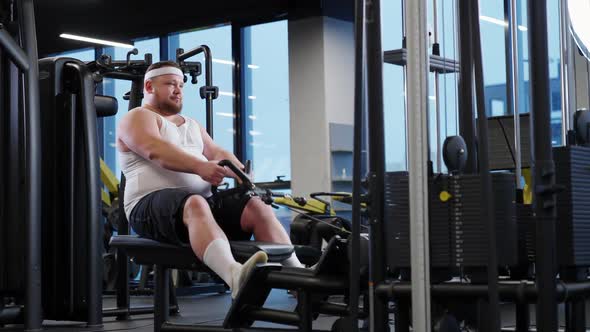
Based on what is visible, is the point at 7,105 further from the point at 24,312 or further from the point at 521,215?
the point at 521,215

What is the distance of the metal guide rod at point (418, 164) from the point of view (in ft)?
5.93

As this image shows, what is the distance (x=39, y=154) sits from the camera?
3.67 metres

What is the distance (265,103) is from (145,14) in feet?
5.48

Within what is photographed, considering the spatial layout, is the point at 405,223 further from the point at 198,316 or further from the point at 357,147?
the point at 198,316

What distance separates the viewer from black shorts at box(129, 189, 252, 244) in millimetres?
2998

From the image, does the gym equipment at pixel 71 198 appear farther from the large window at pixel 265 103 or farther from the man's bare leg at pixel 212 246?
the large window at pixel 265 103

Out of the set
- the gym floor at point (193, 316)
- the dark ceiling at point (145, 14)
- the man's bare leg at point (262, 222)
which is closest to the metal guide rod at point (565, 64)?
the man's bare leg at point (262, 222)

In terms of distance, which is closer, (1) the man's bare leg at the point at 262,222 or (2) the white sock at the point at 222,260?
(2) the white sock at the point at 222,260

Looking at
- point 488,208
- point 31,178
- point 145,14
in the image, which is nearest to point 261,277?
point 488,208

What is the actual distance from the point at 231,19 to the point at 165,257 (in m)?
6.18

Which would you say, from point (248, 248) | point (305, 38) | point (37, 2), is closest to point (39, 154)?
point (248, 248)

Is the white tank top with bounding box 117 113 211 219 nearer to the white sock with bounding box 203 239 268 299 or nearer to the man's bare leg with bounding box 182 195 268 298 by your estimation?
the man's bare leg with bounding box 182 195 268 298

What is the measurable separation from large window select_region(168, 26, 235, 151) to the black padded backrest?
4.52 meters

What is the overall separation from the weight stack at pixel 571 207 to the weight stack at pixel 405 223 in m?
0.31
